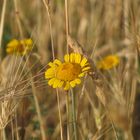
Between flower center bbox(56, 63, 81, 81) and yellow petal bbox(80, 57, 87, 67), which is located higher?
yellow petal bbox(80, 57, 87, 67)

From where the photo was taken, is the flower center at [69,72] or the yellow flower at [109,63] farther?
the yellow flower at [109,63]

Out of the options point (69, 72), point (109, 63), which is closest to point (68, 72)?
point (69, 72)

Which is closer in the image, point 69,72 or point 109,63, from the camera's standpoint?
point 69,72

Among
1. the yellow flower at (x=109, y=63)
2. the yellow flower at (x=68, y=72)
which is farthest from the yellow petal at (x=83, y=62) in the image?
the yellow flower at (x=109, y=63)

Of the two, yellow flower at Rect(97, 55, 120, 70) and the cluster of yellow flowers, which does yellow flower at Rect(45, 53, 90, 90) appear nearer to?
the cluster of yellow flowers

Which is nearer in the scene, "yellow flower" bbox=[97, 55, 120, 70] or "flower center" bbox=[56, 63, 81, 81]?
"flower center" bbox=[56, 63, 81, 81]

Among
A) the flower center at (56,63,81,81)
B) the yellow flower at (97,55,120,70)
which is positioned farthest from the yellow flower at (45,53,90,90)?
the yellow flower at (97,55,120,70)

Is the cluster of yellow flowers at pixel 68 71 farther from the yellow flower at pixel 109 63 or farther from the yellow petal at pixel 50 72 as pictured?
the yellow flower at pixel 109 63

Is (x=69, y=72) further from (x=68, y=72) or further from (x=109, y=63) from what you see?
(x=109, y=63)
